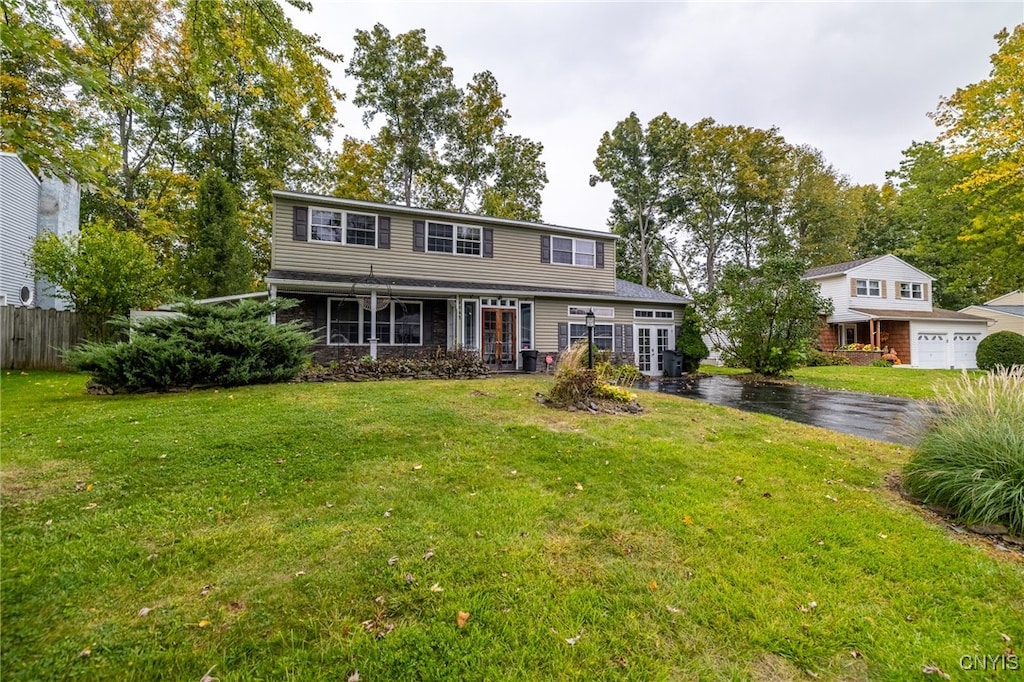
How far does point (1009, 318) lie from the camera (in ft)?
86.2

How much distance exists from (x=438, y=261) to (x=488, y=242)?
2090 mm

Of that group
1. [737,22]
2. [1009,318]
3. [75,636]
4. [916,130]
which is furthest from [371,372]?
[1009,318]

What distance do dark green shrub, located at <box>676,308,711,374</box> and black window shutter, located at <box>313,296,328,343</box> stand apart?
13138 mm

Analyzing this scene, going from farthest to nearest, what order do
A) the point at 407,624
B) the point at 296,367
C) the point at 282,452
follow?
the point at 296,367, the point at 282,452, the point at 407,624

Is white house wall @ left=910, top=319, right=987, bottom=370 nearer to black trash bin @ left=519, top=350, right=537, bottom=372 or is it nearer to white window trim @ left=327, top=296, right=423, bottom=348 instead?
black trash bin @ left=519, top=350, right=537, bottom=372

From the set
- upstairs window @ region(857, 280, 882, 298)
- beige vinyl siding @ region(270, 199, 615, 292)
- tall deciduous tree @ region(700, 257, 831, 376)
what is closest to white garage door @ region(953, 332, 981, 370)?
upstairs window @ region(857, 280, 882, 298)

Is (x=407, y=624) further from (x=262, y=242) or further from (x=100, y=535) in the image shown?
(x=262, y=242)

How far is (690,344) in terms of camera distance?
1644 cm

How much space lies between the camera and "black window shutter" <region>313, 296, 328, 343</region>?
41.7 feet

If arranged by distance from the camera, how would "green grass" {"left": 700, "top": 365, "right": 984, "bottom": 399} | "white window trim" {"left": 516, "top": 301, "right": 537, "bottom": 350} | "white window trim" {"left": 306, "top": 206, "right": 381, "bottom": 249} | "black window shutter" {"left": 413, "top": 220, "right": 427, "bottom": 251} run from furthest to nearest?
1. "white window trim" {"left": 516, "top": 301, "right": 537, "bottom": 350}
2. "black window shutter" {"left": 413, "top": 220, "right": 427, "bottom": 251}
3. "white window trim" {"left": 306, "top": 206, "right": 381, "bottom": 249}
4. "green grass" {"left": 700, "top": 365, "right": 984, "bottom": 399}

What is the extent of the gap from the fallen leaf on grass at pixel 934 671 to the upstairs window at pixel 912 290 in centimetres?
3132

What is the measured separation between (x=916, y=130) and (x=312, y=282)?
112 feet

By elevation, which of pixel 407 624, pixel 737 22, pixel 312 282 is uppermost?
pixel 737 22

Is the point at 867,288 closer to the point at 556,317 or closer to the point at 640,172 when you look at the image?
the point at 640,172
